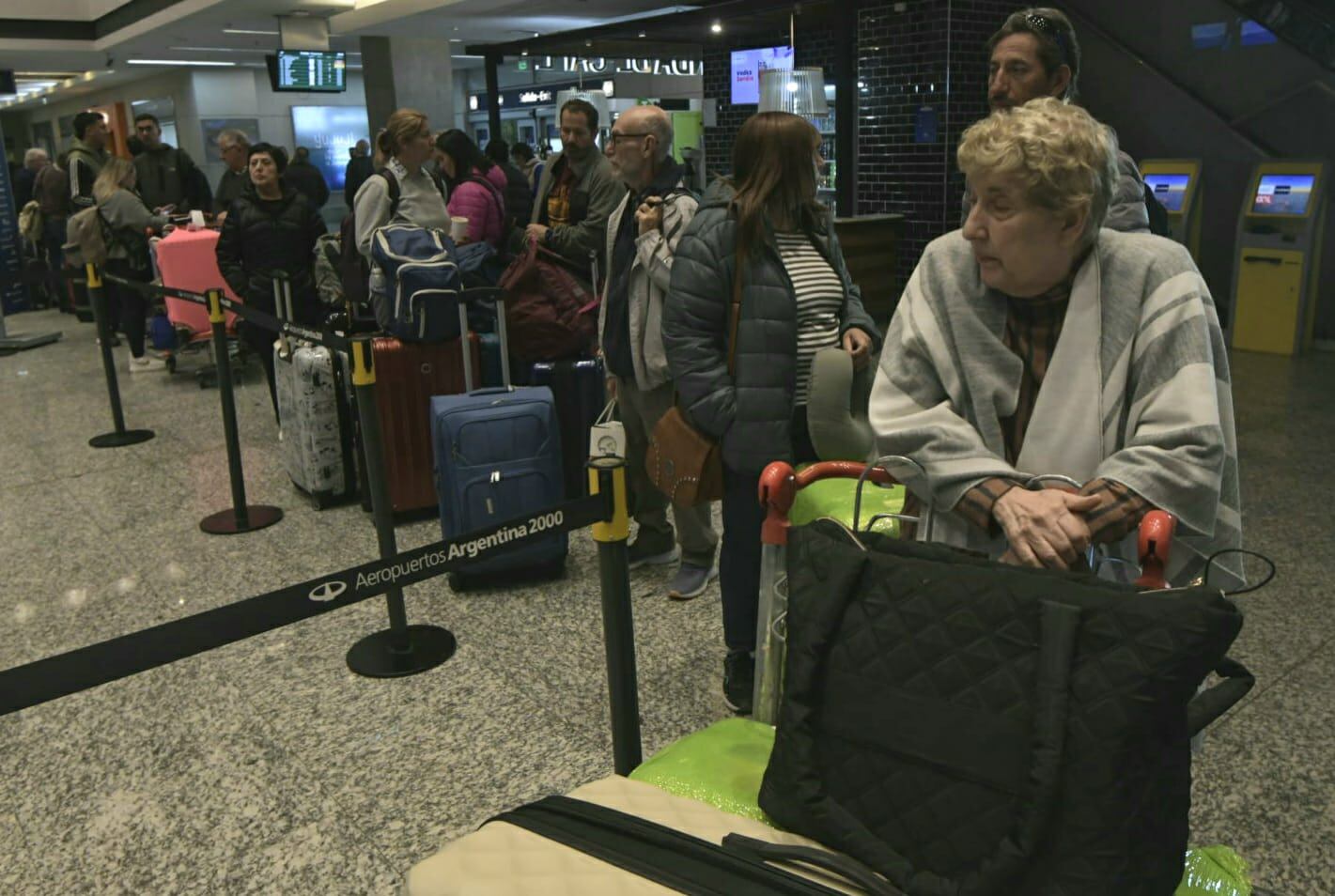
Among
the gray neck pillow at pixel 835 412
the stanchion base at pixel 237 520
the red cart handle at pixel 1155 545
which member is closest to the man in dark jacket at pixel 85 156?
the stanchion base at pixel 237 520

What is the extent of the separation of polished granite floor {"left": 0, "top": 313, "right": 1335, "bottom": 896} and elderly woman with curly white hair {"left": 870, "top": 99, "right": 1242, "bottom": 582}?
4.22 ft

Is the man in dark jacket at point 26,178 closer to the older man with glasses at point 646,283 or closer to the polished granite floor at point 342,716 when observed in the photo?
the polished granite floor at point 342,716

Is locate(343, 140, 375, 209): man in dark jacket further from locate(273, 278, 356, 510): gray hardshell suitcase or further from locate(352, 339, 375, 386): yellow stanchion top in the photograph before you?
locate(352, 339, 375, 386): yellow stanchion top

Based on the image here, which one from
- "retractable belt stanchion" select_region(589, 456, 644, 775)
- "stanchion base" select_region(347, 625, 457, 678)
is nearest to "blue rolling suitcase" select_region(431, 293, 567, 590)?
"stanchion base" select_region(347, 625, 457, 678)

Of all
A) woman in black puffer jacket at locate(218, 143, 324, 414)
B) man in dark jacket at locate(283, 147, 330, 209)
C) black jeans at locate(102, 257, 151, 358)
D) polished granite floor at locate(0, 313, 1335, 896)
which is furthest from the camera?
man in dark jacket at locate(283, 147, 330, 209)

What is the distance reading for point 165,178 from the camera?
9.93 m

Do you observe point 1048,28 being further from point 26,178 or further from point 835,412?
point 26,178

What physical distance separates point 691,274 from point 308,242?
400 centimetres

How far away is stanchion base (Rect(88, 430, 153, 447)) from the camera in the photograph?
20.3ft

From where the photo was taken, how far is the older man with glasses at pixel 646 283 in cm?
334

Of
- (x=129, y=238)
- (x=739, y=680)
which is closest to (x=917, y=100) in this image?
(x=129, y=238)

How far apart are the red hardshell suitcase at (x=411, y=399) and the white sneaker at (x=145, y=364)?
15.6ft

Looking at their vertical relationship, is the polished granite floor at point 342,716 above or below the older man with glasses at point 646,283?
below

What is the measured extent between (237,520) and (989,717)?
416 centimetres
